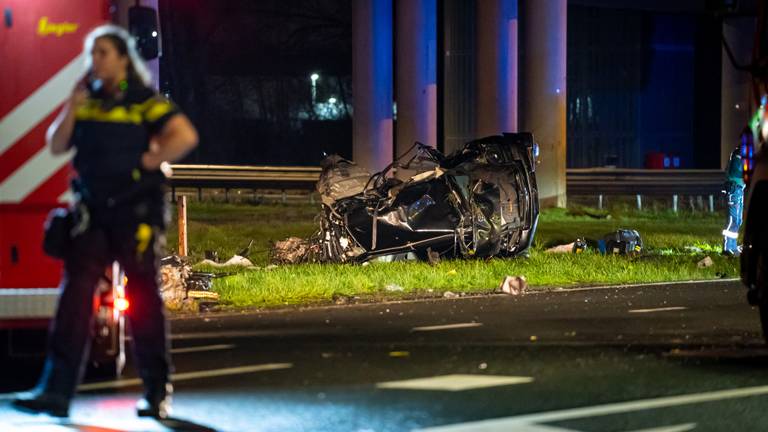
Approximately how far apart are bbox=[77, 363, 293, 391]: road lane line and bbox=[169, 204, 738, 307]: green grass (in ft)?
14.2

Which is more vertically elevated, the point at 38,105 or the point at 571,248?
the point at 38,105

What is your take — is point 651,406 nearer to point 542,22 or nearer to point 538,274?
point 538,274

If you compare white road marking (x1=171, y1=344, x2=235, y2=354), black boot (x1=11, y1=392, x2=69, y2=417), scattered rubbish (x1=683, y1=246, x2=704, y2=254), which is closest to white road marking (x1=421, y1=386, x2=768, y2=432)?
black boot (x1=11, y1=392, x2=69, y2=417)

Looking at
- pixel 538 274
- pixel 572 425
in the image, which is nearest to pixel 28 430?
pixel 572 425

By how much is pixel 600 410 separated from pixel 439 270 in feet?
28.4

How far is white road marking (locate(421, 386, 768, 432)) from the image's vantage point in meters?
7.40

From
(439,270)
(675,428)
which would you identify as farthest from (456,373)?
(439,270)

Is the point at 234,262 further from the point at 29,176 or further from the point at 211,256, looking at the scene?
the point at 29,176

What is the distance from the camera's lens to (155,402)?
7.25 metres

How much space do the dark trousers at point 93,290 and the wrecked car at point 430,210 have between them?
33.0ft

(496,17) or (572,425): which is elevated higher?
(496,17)

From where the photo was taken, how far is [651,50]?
168ft

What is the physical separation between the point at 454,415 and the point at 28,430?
7.02ft

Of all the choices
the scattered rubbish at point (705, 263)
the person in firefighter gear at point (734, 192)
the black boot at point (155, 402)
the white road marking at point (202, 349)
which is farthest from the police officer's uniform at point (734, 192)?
the black boot at point (155, 402)
